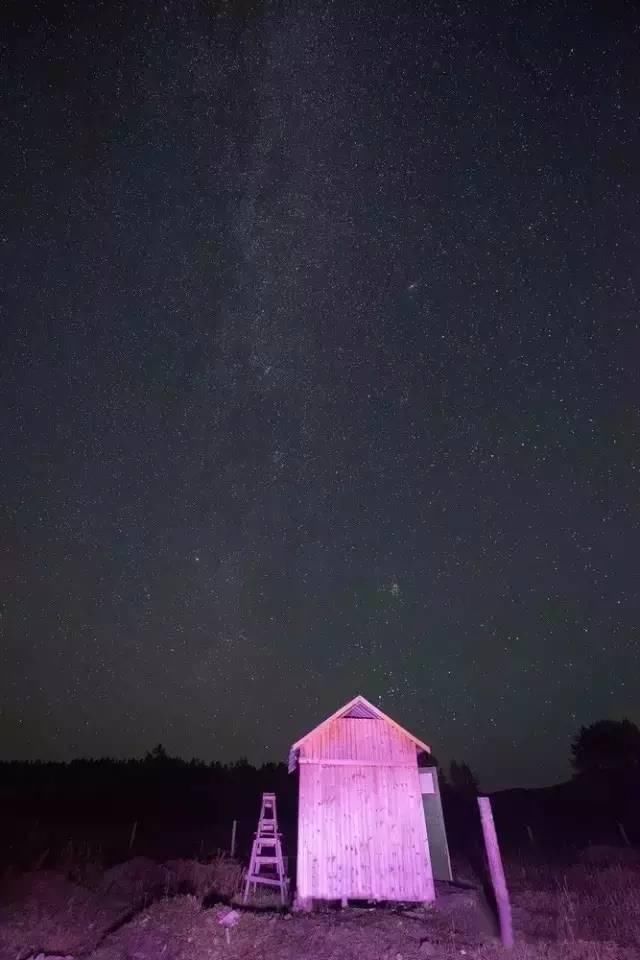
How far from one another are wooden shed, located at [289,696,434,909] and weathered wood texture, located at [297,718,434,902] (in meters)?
0.03

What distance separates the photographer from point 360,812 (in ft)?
60.5

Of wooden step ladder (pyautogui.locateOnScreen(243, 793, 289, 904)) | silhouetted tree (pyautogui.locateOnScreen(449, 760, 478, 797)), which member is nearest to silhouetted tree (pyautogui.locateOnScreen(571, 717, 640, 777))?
silhouetted tree (pyautogui.locateOnScreen(449, 760, 478, 797))

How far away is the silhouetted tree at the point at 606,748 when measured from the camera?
6544cm

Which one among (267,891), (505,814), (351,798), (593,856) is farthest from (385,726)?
(505,814)

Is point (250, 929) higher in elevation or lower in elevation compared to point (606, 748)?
lower

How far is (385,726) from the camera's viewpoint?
19859 mm

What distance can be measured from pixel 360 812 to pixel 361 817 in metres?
0.14

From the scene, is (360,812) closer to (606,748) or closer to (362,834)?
(362,834)

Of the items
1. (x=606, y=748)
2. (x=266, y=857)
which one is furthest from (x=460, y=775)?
(x=266, y=857)

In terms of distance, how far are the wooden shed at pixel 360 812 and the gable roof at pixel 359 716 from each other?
0.03 m

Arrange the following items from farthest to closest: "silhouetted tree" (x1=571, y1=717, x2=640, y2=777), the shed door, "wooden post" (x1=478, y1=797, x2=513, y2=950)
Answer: "silhouetted tree" (x1=571, y1=717, x2=640, y2=777), the shed door, "wooden post" (x1=478, y1=797, x2=513, y2=950)

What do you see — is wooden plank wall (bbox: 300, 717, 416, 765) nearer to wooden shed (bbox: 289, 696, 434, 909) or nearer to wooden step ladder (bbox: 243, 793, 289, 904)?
wooden shed (bbox: 289, 696, 434, 909)

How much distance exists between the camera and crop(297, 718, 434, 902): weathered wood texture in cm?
1764

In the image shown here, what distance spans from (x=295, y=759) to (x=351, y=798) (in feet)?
7.84
